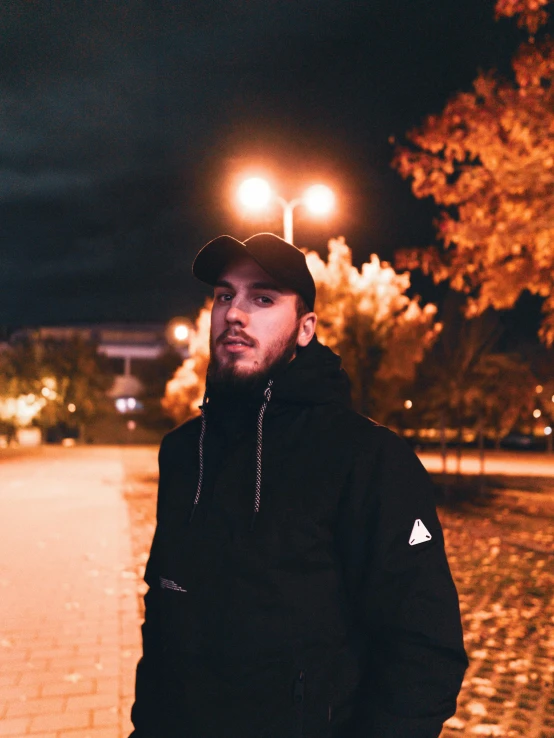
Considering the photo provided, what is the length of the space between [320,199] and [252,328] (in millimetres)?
11922

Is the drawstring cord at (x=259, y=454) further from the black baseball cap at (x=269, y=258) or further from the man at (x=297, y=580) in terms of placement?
the black baseball cap at (x=269, y=258)

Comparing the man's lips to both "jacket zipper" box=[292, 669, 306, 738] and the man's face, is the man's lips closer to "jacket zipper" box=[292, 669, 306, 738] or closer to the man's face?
the man's face

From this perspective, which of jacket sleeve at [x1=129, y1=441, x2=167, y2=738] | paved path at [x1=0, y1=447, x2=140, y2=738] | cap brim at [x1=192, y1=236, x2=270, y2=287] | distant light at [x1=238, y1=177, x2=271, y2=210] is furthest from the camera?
distant light at [x1=238, y1=177, x2=271, y2=210]

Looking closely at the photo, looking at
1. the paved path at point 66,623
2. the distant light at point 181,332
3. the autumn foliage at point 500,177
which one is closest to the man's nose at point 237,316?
the paved path at point 66,623

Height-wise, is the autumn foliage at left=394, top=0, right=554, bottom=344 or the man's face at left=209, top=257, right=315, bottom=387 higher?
the autumn foliage at left=394, top=0, right=554, bottom=344

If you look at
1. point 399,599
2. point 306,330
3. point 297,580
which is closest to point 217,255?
point 306,330

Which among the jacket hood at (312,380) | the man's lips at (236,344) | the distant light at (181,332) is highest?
the distant light at (181,332)

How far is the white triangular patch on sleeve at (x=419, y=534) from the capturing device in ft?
5.92

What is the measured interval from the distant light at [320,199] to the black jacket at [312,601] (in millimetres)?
12046

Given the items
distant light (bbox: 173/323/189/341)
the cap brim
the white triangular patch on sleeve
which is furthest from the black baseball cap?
distant light (bbox: 173/323/189/341)

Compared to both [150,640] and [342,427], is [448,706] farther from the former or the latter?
[150,640]

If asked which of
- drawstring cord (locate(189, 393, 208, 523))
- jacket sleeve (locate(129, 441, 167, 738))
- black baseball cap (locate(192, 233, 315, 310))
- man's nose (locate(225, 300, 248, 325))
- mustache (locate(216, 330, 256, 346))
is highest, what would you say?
black baseball cap (locate(192, 233, 315, 310))

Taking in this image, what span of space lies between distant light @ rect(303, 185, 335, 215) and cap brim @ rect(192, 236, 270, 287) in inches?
460

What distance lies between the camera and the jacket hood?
6.72ft
